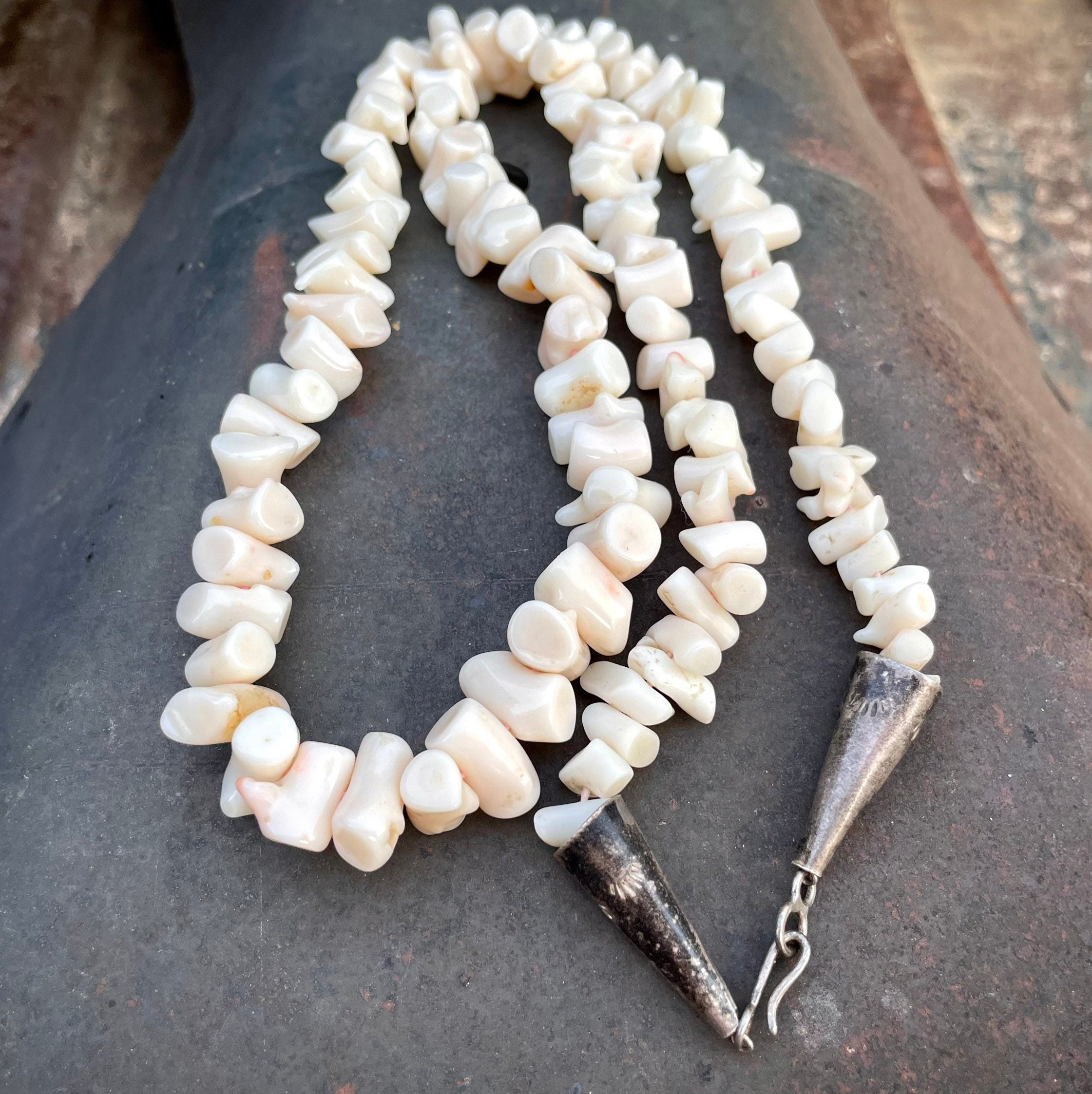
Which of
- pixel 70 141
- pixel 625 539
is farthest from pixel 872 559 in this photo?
pixel 70 141

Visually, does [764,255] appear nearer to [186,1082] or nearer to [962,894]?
[962,894]

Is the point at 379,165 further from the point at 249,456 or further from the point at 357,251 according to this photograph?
the point at 249,456

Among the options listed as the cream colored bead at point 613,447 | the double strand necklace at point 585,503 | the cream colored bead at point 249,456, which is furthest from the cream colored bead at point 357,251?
the cream colored bead at point 613,447

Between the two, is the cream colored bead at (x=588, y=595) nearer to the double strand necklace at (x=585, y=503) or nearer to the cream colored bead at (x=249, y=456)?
the double strand necklace at (x=585, y=503)

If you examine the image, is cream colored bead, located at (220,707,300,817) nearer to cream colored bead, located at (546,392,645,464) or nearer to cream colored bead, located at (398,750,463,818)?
cream colored bead, located at (398,750,463,818)

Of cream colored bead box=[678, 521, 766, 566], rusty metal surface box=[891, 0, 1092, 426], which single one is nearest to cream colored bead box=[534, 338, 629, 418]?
cream colored bead box=[678, 521, 766, 566]

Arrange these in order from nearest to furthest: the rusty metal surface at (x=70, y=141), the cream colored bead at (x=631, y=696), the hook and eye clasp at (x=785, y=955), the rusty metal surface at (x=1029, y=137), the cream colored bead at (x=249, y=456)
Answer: the hook and eye clasp at (x=785, y=955) < the cream colored bead at (x=631, y=696) < the cream colored bead at (x=249, y=456) < the rusty metal surface at (x=70, y=141) < the rusty metal surface at (x=1029, y=137)
